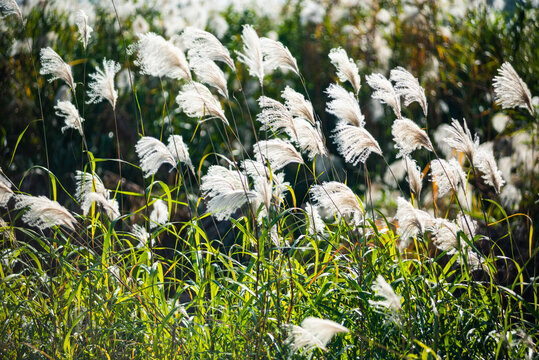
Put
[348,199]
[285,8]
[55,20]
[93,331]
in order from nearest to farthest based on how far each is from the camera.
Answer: [348,199] < [93,331] < [55,20] < [285,8]

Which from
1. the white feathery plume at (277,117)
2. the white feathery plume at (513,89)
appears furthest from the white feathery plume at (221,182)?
the white feathery plume at (513,89)

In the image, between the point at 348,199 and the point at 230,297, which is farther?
the point at 230,297

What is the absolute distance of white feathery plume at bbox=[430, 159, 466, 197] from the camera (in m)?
2.47

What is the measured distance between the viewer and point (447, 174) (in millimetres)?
2461

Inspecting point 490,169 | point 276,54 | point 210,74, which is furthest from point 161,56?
point 490,169

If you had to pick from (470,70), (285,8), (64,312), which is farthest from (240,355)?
(285,8)

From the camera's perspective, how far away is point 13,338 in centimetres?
265

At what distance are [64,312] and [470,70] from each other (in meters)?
4.94

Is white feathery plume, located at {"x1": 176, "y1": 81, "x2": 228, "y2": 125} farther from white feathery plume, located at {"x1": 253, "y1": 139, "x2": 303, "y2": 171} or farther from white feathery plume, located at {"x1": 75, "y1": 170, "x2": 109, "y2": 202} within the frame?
white feathery plume, located at {"x1": 75, "y1": 170, "x2": 109, "y2": 202}

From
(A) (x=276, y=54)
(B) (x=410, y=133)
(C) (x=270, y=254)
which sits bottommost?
(C) (x=270, y=254)

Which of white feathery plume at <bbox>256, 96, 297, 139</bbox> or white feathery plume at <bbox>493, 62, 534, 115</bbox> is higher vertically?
white feathery plume at <bbox>493, 62, 534, 115</bbox>

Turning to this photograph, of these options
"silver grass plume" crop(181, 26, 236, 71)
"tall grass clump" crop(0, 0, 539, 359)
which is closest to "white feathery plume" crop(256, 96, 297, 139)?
"tall grass clump" crop(0, 0, 539, 359)

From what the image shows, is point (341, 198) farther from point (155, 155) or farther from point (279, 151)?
point (155, 155)

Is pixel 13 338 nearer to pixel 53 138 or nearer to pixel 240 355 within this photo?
pixel 240 355
